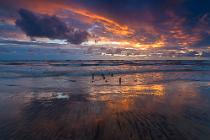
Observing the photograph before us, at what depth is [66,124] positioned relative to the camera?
1038cm

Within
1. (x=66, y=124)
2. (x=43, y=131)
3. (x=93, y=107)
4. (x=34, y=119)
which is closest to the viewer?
(x=43, y=131)

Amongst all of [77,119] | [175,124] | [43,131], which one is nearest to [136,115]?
[175,124]

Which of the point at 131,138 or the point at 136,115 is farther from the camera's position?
the point at 136,115

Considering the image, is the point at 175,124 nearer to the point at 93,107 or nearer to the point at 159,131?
the point at 159,131

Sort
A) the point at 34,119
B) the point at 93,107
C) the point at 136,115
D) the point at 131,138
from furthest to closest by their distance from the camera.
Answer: the point at 93,107 < the point at 136,115 < the point at 34,119 < the point at 131,138

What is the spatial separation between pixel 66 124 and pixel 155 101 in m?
7.69

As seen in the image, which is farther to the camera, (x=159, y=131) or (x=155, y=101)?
(x=155, y=101)

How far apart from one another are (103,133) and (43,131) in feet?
8.70

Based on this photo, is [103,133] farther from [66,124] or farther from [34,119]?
[34,119]

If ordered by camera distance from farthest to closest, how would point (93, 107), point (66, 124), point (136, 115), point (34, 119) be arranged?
point (93, 107) < point (136, 115) < point (34, 119) < point (66, 124)

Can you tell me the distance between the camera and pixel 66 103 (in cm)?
1495

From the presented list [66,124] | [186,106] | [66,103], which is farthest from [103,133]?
[186,106]

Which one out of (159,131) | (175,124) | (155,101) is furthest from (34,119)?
(155,101)

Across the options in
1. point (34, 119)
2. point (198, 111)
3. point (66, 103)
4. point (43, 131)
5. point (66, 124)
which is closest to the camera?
point (43, 131)
